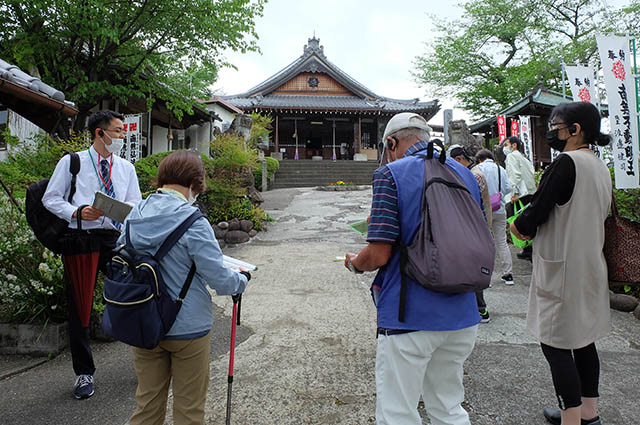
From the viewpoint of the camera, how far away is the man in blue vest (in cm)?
155

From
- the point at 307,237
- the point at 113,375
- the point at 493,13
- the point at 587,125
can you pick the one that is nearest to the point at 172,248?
the point at 113,375

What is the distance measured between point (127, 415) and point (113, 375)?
25.8 inches

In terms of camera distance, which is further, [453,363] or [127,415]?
[127,415]

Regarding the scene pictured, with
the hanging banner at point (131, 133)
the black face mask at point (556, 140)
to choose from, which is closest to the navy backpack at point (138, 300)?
the black face mask at point (556, 140)

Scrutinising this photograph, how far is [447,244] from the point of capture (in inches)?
58.0

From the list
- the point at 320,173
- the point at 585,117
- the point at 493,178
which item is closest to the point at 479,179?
the point at 493,178

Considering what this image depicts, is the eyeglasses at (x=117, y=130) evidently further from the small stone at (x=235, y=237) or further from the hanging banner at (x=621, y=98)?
the hanging banner at (x=621, y=98)

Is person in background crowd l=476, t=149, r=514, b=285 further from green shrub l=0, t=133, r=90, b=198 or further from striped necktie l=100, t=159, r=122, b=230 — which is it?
green shrub l=0, t=133, r=90, b=198

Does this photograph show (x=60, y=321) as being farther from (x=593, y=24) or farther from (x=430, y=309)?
(x=593, y=24)

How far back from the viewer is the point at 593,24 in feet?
66.2

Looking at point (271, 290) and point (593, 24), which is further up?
point (593, 24)

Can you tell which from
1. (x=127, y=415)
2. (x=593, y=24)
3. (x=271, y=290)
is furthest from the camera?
(x=593, y=24)

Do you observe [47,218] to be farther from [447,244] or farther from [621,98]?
[621,98]

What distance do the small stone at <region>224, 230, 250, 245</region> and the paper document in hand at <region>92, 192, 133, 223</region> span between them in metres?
6.07
